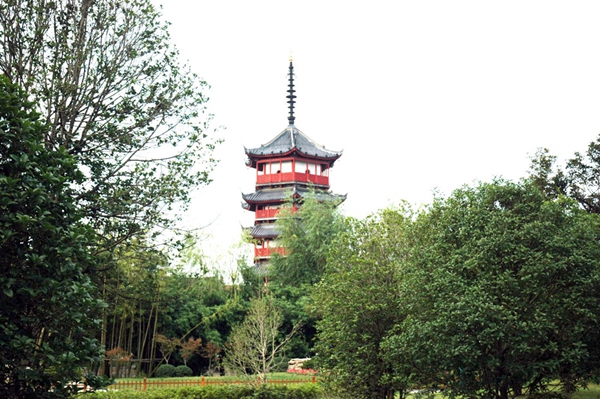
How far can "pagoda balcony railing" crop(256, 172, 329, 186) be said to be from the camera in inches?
1465

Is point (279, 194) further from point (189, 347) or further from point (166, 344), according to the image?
point (166, 344)

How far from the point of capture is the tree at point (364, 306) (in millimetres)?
12727

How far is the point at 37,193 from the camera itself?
17.1ft

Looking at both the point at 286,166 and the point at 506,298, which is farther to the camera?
the point at 286,166

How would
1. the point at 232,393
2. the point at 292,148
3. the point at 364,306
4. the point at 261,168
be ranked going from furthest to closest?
the point at 261,168, the point at 292,148, the point at 232,393, the point at 364,306

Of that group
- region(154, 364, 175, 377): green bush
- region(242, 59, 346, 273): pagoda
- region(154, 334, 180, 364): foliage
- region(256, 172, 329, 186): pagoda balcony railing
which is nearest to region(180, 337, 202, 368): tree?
region(154, 334, 180, 364): foliage

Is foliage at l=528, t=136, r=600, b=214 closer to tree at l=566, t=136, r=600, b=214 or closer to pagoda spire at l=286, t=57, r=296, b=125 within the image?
tree at l=566, t=136, r=600, b=214

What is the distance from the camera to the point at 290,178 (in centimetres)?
3722

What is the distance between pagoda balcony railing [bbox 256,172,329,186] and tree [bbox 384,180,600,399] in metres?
26.2

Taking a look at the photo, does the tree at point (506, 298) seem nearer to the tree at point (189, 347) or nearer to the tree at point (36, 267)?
the tree at point (36, 267)

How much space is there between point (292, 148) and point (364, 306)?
2428 centimetres

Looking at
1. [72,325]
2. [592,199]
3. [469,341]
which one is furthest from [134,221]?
[592,199]

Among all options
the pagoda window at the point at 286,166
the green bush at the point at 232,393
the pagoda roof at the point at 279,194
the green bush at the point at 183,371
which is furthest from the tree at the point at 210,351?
the pagoda window at the point at 286,166

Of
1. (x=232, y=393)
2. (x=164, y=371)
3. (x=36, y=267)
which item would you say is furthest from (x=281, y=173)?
(x=36, y=267)
